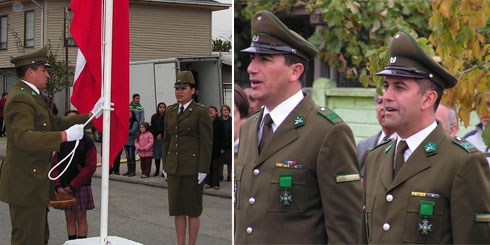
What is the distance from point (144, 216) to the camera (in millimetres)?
9219

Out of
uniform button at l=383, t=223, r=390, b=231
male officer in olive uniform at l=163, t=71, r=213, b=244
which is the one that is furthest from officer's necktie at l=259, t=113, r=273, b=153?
male officer in olive uniform at l=163, t=71, r=213, b=244

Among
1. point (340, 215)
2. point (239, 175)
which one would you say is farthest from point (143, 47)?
point (340, 215)

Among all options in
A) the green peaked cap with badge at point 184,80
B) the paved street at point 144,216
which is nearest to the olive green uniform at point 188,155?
the green peaked cap with badge at point 184,80

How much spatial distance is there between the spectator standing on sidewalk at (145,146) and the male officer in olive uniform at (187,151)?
46cm

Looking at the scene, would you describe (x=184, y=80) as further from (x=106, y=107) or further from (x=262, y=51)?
(x=262, y=51)

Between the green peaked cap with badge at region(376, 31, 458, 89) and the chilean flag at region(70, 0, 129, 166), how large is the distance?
244 cm

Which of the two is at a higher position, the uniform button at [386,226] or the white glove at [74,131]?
the white glove at [74,131]

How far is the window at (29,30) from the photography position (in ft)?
27.7

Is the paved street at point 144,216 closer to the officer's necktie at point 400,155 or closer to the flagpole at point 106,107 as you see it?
the flagpole at point 106,107

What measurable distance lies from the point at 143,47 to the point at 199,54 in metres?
0.56

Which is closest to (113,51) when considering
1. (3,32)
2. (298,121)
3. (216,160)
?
(298,121)

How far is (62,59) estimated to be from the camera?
24.4 ft

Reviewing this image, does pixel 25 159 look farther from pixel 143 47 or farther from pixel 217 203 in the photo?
pixel 217 203

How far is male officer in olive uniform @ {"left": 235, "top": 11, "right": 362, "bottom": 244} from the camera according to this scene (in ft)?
9.00
